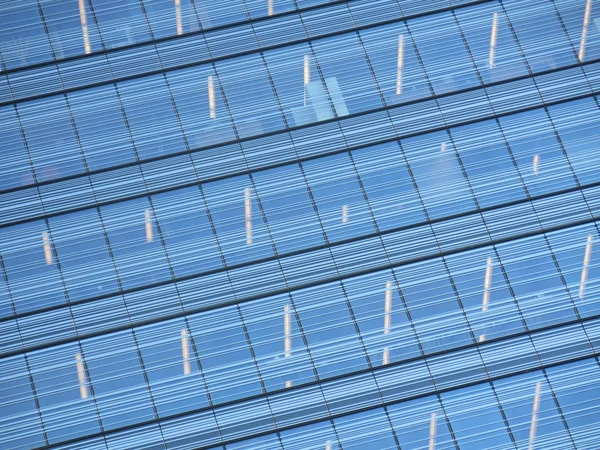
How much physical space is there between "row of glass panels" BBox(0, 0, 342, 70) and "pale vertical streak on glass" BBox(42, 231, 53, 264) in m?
4.48

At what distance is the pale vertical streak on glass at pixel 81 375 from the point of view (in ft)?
55.4

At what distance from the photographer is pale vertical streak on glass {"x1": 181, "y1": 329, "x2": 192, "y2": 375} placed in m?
17.1

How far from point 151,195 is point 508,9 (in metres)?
10.4

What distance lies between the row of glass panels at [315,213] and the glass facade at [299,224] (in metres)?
0.05

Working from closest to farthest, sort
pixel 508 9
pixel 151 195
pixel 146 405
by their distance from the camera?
pixel 146 405 < pixel 151 195 < pixel 508 9

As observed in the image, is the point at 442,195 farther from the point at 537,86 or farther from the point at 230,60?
the point at 230,60

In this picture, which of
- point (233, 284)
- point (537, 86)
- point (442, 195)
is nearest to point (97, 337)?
point (233, 284)

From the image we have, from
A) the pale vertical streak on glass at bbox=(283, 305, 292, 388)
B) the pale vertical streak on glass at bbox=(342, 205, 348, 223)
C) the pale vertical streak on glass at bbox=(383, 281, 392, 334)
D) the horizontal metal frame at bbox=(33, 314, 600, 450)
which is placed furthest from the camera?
the pale vertical streak on glass at bbox=(342, 205, 348, 223)

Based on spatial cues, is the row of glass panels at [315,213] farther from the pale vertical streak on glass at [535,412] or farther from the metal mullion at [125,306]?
the pale vertical streak on glass at [535,412]

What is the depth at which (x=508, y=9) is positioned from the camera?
19672 mm

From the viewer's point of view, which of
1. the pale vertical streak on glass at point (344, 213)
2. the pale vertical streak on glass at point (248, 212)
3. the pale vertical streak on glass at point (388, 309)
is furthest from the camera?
the pale vertical streak on glass at point (344, 213)

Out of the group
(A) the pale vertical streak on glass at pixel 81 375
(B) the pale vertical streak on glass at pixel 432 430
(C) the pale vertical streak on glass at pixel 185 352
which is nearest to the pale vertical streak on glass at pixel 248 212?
(C) the pale vertical streak on glass at pixel 185 352

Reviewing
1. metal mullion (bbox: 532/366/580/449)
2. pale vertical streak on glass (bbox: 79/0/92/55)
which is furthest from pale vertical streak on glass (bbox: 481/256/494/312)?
pale vertical streak on glass (bbox: 79/0/92/55)

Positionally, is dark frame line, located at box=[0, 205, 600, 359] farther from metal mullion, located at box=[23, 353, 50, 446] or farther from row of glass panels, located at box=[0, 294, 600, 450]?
metal mullion, located at box=[23, 353, 50, 446]
